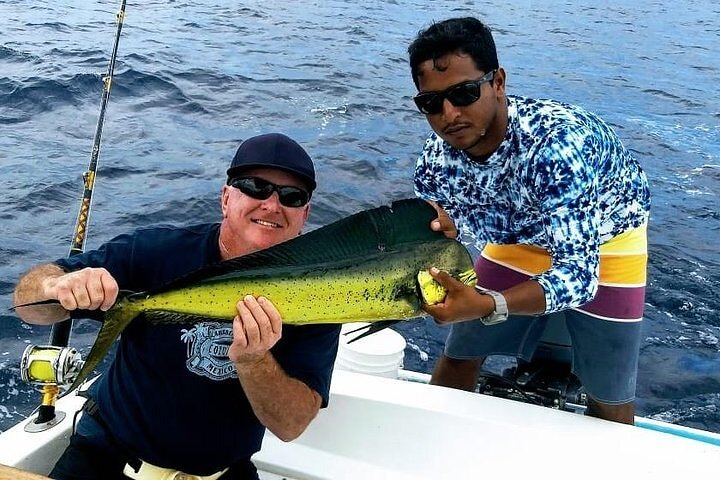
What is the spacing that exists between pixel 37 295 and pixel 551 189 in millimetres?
1720

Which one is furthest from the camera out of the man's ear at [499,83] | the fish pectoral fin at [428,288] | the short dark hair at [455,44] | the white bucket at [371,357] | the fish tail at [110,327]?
the white bucket at [371,357]

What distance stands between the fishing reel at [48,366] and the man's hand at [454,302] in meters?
1.25

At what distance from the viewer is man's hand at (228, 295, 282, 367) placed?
1.89m

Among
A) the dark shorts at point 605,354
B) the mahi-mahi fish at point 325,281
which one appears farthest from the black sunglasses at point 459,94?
the dark shorts at point 605,354

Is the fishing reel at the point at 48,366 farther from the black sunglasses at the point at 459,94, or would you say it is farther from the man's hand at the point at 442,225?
the black sunglasses at the point at 459,94

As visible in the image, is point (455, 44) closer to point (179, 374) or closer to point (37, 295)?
point (179, 374)

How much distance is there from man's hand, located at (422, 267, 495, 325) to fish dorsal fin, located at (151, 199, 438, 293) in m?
0.14

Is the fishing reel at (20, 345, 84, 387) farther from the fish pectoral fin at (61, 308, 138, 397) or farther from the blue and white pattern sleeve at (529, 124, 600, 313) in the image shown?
the blue and white pattern sleeve at (529, 124, 600, 313)

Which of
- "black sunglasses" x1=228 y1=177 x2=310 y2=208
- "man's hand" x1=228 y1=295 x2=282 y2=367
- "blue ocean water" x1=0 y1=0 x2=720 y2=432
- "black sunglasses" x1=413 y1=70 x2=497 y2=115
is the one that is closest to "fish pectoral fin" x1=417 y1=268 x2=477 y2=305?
"man's hand" x1=228 y1=295 x2=282 y2=367

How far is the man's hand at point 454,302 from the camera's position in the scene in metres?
2.07

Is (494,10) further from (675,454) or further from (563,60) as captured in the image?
(675,454)

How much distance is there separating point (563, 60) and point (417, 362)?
44.0 ft

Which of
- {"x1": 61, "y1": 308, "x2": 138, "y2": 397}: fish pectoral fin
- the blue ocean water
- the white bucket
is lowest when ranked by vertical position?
the blue ocean water

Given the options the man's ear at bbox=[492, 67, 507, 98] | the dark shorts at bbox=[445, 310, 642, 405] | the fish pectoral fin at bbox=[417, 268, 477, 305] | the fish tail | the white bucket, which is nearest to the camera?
the fish tail
